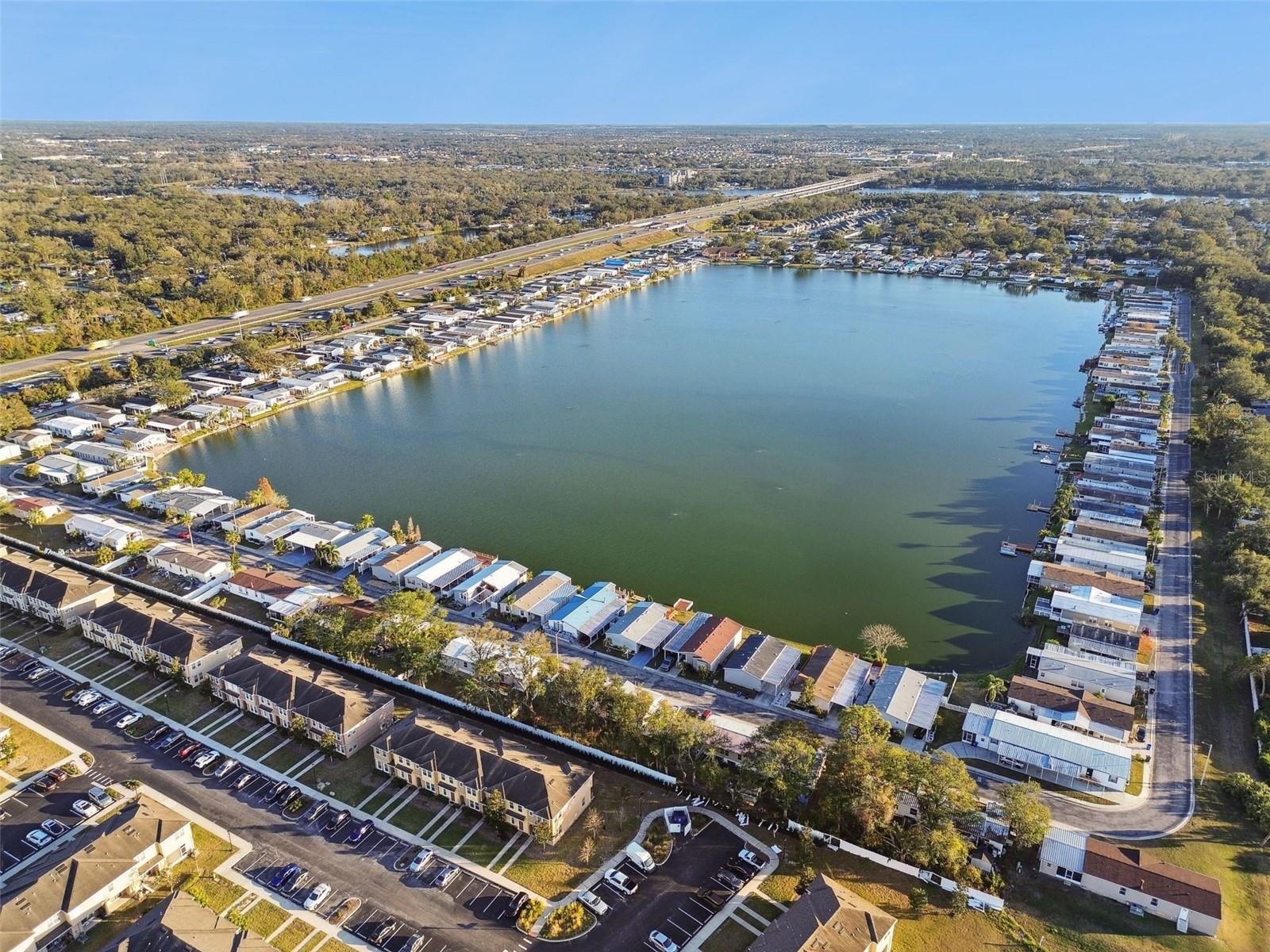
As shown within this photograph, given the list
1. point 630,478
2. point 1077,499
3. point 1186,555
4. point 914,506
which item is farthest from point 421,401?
point 1186,555

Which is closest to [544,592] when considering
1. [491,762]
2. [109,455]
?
[491,762]

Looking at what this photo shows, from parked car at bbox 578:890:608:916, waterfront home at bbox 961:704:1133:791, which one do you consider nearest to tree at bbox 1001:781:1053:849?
waterfront home at bbox 961:704:1133:791

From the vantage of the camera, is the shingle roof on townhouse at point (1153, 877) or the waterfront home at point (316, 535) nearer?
the shingle roof on townhouse at point (1153, 877)

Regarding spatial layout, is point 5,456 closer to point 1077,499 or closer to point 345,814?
point 345,814

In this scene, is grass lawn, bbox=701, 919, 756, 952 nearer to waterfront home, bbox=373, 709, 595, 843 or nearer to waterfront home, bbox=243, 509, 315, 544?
Answer: waterfront home, bbox=373, 709, 595, 843

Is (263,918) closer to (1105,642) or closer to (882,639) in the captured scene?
(882,639)

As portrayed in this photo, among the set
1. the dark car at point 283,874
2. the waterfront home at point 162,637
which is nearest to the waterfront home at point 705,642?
the dark car at point 283,874

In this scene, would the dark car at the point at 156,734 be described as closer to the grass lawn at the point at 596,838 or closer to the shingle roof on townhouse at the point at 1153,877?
the grass lawn at the point at 596,838
